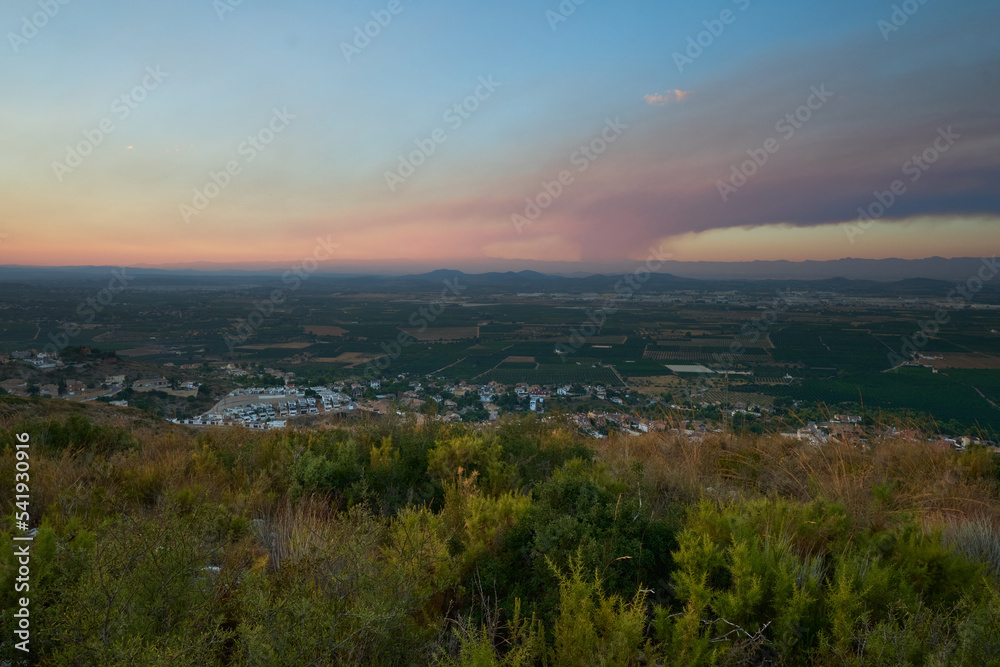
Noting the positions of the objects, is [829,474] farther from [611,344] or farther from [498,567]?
[611,344]

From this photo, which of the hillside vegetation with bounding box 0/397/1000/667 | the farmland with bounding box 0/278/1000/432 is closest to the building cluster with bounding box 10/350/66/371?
the farmland with bounding box 0/278/1000/432

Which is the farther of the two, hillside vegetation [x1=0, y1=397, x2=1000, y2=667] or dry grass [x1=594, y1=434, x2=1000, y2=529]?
dry grass [x1=594, y1=434, x2=1000, y2=529]

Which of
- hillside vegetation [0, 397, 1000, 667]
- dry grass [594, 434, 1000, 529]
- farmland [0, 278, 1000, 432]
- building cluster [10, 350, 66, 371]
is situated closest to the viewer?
hillside vegetation [0, 397, 1000, 667]

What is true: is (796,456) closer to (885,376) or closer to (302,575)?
(302,575)

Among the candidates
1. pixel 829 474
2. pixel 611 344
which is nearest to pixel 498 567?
pixel 829 474

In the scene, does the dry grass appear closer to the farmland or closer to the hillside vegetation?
the hillside vegetation

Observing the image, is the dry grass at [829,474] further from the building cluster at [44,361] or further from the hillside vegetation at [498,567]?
the building cluster at [44,361]

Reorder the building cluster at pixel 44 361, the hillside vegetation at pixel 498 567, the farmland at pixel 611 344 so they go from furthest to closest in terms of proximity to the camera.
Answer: the building cluster at pixel 44 361, the farmland at pixel 611 344, the hillside vegetation at pixel 498 567

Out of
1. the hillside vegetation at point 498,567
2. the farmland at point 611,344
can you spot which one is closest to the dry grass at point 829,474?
the hillside vegetation at point 498,567
